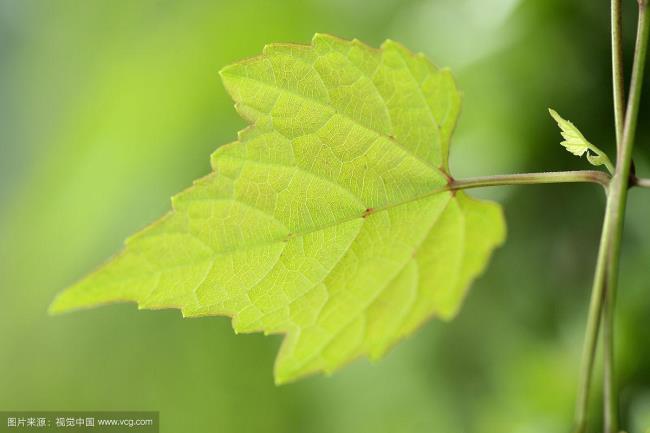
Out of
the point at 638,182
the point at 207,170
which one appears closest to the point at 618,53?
Result: the point at 638,182

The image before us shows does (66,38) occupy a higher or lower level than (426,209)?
higher

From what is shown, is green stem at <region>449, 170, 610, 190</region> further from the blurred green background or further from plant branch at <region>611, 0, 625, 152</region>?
the blurred green background

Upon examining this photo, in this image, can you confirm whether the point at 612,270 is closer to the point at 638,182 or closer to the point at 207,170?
the point at 638,182

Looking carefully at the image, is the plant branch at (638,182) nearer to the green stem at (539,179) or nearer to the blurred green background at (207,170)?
the green stem at (539,179)

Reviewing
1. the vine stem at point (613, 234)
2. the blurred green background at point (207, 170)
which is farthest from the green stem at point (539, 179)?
the blurred green background at point (207, 170)

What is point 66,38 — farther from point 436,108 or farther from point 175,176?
point 436,108

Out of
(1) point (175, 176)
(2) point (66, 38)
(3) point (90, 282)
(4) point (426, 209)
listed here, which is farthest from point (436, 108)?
(2) point (66, 38)

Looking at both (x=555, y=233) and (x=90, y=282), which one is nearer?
(x=90, y=282)
